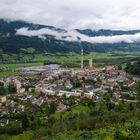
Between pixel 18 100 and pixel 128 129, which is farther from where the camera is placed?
pixel 18 100

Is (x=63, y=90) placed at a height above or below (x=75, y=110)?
above

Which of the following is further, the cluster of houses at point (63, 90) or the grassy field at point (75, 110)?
the cluster of houses at point (63, 90)

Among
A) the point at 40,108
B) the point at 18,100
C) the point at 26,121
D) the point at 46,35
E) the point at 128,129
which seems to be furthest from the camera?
the point at 46,35

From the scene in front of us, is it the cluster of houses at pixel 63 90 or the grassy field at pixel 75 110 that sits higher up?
the cluster of houses at pixel 63 90

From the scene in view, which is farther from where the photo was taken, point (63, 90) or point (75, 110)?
point (63, 90)

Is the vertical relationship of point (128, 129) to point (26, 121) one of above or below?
above

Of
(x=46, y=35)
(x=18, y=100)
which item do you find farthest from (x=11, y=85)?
(x=46, y=35)

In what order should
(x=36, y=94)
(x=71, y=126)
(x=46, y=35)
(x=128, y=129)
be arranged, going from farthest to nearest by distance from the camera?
1. (x=46, y=35)
2. (x=36, y=94)
3. (x=71, y=126)
4. (x=128, y=129)

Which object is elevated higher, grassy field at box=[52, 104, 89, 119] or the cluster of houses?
the cluster of houses

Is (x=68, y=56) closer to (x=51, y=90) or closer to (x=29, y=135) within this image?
(x=51, y=90)

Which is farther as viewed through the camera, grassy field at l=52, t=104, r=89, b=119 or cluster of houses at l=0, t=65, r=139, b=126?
cluster of houses at l=0, t=65, r=139, b=126
